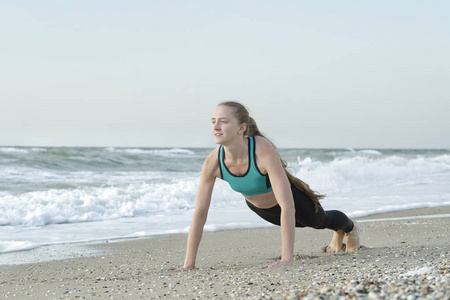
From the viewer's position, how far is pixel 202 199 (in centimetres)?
479

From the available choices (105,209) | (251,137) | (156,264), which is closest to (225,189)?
(105,209)

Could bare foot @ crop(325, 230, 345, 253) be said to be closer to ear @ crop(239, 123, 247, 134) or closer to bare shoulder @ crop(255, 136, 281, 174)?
bare shoulder @ crop(255, 136, 281, 174)

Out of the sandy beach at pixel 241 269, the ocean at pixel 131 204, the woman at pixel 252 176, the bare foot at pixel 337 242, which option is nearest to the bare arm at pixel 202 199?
the woman at pixel 252 176

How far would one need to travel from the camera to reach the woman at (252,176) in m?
4.42

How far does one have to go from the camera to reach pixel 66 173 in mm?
18578

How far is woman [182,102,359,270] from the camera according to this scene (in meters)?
4.42

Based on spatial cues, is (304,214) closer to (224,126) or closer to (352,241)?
(352,241)

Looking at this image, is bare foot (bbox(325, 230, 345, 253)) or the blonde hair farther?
bare foot (bbox(325, 230, 345, 253))

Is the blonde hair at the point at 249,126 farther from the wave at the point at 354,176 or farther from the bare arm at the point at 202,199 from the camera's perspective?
the wave at the point at 354,176

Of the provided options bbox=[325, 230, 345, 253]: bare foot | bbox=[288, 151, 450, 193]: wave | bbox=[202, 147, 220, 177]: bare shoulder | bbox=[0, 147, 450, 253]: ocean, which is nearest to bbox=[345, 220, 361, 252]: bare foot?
bbox=[325, 230, 345, 253]: bare foot

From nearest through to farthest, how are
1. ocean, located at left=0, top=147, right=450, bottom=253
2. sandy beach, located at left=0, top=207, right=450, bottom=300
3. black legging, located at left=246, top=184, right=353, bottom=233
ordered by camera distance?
sandy beach, located at left=0, top=207, right=450, bottom=300 < black legging, located at left=246, top=184, right=353, bottom=233 < ocean, located at left=0, top=147, right=450, bottom=253

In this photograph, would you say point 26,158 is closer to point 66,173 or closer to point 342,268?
point 66,173

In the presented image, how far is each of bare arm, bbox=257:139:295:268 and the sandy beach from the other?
18 cm

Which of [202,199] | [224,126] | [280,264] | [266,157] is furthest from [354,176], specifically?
[224,126]
